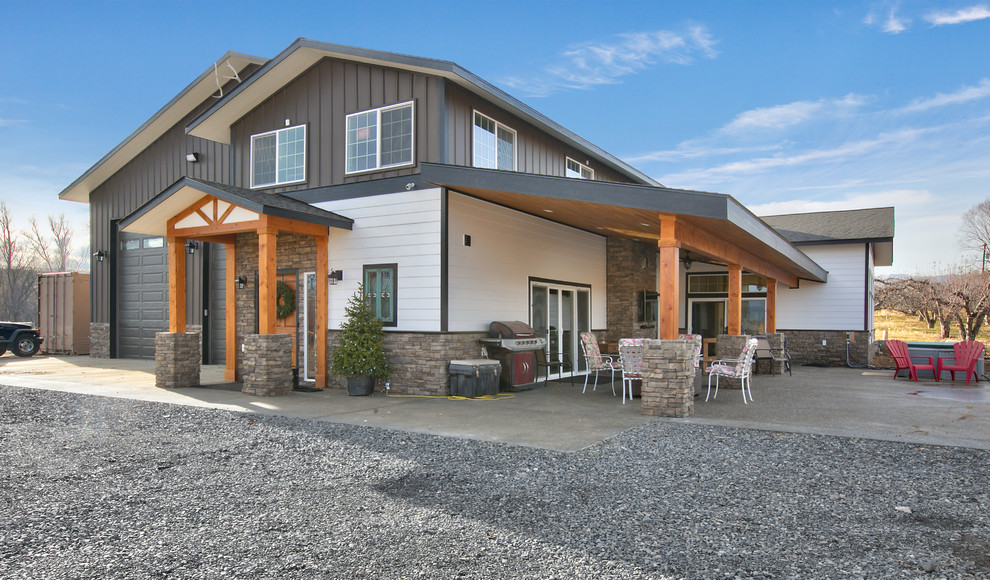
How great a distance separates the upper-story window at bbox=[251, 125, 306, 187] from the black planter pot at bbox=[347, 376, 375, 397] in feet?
13.0

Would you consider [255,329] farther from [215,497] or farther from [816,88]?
[816,88]

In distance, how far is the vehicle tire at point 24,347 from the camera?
1733 cm

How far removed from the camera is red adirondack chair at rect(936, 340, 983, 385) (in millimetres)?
12287

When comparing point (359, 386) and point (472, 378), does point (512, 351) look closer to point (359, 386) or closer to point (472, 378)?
point (472, 378)

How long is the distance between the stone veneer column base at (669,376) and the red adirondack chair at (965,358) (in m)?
8.24

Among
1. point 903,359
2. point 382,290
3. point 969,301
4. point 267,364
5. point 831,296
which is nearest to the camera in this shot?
point 267,364

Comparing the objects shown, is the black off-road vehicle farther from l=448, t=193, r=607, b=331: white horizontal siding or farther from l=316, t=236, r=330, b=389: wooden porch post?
l=448, t=193, r=607, b=331: white horizontal siding

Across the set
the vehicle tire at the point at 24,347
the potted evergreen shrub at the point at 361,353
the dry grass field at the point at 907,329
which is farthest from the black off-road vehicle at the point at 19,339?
the dry grass field at the point at 907,329

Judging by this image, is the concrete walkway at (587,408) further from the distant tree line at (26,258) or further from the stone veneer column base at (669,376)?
the distant tree line at (26,258)

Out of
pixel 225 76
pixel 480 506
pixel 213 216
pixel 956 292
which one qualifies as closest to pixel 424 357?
pixel 213 216

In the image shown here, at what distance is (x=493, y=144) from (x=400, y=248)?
273cm

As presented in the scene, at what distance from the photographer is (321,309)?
10367 millimetres

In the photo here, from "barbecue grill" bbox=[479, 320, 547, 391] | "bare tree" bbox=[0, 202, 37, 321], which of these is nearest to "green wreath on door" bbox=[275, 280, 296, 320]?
"barbecue grill" bbox=[479, 320, 547, 391]

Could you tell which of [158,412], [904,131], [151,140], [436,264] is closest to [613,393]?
[436,264]
